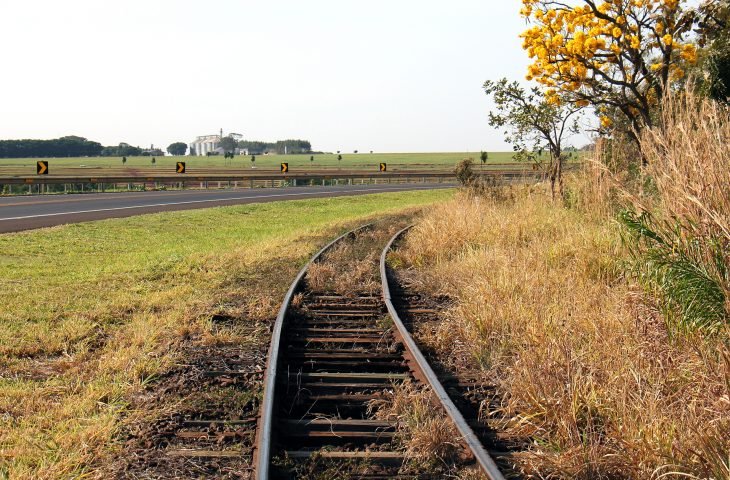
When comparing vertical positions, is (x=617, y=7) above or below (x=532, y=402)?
above

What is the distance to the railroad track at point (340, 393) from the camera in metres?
4.52

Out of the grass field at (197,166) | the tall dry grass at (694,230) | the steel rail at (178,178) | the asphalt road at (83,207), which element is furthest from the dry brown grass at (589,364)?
the grass field at (197,166)

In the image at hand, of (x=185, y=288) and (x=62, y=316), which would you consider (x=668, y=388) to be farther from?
(x=185, y=288)

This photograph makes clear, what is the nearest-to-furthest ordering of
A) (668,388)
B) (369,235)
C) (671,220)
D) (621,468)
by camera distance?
(621,468)
(668,388)
(671,220)
(369,235)

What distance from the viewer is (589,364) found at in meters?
5.54

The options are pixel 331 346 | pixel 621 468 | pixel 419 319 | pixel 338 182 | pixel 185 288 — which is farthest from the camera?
pixel 338 182

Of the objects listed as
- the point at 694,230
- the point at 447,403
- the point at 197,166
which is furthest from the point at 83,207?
the point at 197,166

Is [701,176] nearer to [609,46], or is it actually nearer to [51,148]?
[609,46]

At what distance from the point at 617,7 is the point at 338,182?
49702mm

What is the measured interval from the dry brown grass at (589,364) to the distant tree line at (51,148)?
167094 millimetres

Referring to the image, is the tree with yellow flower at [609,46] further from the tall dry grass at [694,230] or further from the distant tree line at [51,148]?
the distant tree line at [51,148]

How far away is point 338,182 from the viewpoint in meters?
62.8

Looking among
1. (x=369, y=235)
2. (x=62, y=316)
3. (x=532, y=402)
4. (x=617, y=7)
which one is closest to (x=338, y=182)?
(x=369, y=235)

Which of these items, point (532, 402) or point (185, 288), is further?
point (185, 288)
